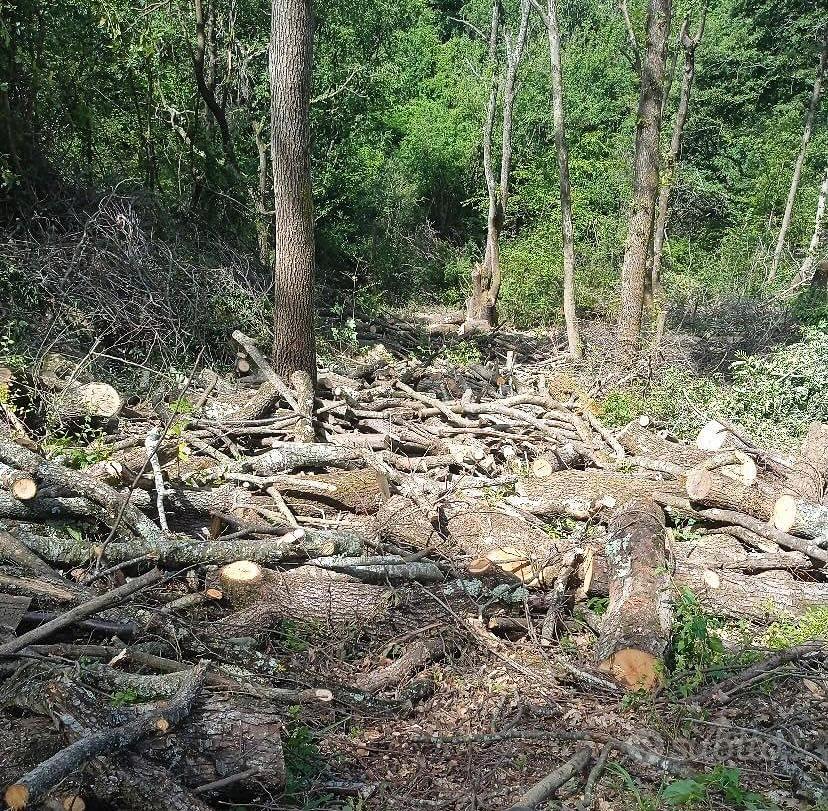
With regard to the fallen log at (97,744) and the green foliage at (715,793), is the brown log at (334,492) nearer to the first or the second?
the fallen log at (97,744)

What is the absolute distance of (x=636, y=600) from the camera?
4527mm

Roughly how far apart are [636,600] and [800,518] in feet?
6.64

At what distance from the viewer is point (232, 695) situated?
3.63m

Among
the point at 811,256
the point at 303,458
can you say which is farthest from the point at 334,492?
the point at 811,256

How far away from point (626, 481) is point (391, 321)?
27.8ft

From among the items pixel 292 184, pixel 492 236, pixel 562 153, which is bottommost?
pixel 492 236

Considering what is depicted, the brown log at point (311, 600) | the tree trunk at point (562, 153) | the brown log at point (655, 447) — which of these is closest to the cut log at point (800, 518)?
the brown log at point (655, 447)

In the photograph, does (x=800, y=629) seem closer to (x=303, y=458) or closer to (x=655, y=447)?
(x=655, y=447)

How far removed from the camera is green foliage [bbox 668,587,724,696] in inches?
162

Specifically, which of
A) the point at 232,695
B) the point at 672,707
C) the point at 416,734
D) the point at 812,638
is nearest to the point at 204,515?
the point at 232,695

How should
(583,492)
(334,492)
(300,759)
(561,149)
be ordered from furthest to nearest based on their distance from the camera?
(561,149) → (583,492) → (334,492) → (300,759)

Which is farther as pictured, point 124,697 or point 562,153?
point 562,153

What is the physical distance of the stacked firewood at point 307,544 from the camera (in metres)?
3.22

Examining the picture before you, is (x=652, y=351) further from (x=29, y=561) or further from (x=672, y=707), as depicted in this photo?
(x=29, y=561)
